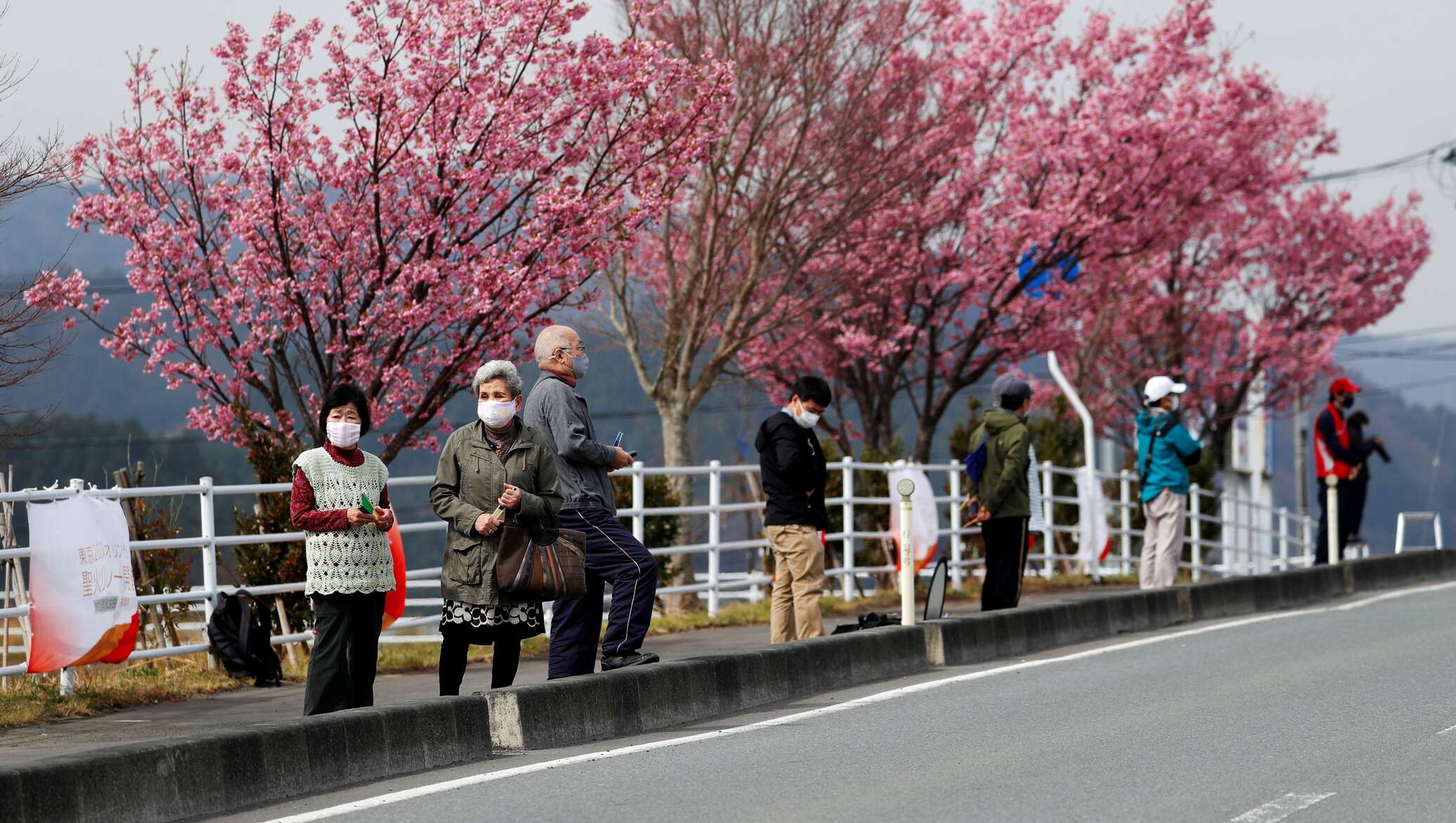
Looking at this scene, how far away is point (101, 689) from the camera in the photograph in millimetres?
10320

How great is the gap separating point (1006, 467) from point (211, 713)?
5.92 m

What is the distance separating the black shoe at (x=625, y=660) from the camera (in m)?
9.73

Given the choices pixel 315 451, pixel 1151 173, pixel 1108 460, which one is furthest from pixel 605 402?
pixel 315 451

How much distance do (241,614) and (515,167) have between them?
22.6 feet

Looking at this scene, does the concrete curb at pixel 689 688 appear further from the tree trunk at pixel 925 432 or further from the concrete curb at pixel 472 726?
the tree trunk at pixel 925 432

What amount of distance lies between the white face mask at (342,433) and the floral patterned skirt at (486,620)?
3.10 ft

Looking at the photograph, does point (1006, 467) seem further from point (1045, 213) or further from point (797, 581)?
point (1045, 213)

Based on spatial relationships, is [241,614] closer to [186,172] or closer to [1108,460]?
[186,172]

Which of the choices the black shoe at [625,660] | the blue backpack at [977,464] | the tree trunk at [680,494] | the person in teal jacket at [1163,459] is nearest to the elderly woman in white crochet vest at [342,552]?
the black shoe at [625,660]

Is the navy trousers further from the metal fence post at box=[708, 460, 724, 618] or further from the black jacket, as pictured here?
the metal fence post at box=[708, 460, 724, 618]

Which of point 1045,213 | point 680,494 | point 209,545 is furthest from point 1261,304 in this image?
point 209,545

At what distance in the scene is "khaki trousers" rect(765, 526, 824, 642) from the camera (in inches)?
466

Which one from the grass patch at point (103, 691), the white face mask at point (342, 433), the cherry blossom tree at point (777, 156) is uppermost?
the cherry blossom tree at point (777, 156)

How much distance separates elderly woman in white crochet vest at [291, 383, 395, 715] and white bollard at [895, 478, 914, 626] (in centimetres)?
349
